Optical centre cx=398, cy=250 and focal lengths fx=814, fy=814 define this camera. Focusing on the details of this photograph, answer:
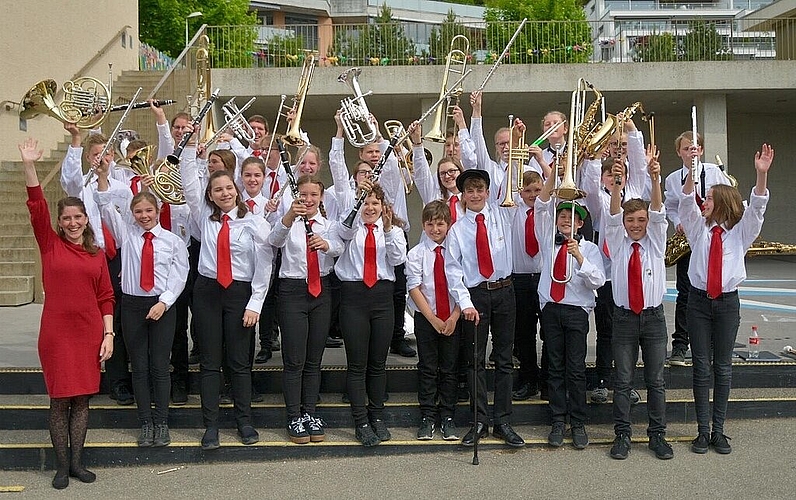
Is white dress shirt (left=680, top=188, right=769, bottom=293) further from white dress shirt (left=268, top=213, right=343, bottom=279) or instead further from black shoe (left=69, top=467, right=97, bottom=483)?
black shoe (left=69, top=467, right=97, bottom=483)

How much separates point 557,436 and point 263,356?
2.57 metres

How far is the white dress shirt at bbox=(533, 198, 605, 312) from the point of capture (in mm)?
5617

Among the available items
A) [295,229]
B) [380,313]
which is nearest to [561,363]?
[380,313]

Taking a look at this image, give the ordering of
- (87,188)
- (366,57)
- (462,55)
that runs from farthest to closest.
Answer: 1. (366,57)
2. (462,55)
3. (87,188)

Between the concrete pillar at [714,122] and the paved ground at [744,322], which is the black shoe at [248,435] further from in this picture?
the concrete pillar at [714,122]

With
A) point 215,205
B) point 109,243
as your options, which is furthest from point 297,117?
point 109,243

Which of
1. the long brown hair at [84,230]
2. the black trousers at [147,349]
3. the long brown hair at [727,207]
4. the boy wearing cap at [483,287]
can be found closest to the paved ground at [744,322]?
the boy wearing cap at [483,287]

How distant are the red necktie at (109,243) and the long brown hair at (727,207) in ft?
14.6

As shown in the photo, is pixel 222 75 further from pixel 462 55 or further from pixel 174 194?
pixel 174 194

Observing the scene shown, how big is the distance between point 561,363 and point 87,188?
3.83 m

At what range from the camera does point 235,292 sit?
5.63 metres

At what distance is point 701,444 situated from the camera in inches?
222

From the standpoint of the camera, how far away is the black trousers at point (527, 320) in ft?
20.5

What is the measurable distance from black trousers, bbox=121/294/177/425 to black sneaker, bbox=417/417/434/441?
1.79 meters
